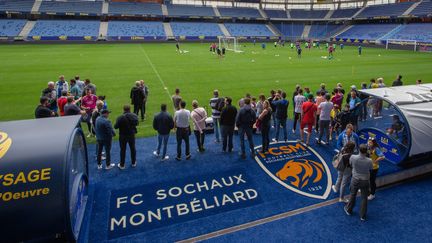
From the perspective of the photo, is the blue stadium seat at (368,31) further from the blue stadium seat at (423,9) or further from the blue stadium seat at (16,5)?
the blue stadium seat at (16,5)

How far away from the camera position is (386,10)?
69375mm

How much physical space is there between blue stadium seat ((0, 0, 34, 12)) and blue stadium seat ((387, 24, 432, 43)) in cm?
7858

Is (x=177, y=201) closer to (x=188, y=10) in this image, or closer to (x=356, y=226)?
(x=356, y=226)

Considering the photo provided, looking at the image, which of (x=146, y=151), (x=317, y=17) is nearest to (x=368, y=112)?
(x=146, y=151)

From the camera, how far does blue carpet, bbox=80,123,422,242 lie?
6.24 metres

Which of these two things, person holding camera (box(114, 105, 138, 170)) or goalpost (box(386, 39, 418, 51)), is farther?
goalpost (box(386, 39, 418, 51))

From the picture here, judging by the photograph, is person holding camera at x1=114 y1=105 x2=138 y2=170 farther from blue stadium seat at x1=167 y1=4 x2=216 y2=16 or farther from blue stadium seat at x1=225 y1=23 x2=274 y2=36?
blue stadium seat at x1=167 y1=4 x2=216 y2=16

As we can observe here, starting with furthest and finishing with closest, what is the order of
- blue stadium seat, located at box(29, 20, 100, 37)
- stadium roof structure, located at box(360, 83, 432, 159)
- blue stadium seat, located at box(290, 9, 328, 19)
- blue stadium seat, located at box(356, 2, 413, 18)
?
blue stadium seat, located at box(290, 9, 328, 19) < blue stadium seat, located at box(356, 2, 413, 18) < blue stadium seat, located at box(29, 20, 100, 37) < stadium roof structure, located at box(360, 83, 432, 159)

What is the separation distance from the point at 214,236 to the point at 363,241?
3.15 metres

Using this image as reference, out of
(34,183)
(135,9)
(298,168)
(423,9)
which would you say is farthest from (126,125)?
(423,9)

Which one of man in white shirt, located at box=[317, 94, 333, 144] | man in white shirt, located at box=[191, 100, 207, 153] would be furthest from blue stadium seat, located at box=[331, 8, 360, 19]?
man in white shirt, located at box=[191, 100, 207, 153]

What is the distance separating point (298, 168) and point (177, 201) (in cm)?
405

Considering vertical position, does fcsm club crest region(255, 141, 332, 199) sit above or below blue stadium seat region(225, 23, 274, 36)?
below

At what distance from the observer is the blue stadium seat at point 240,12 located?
8250 cm
